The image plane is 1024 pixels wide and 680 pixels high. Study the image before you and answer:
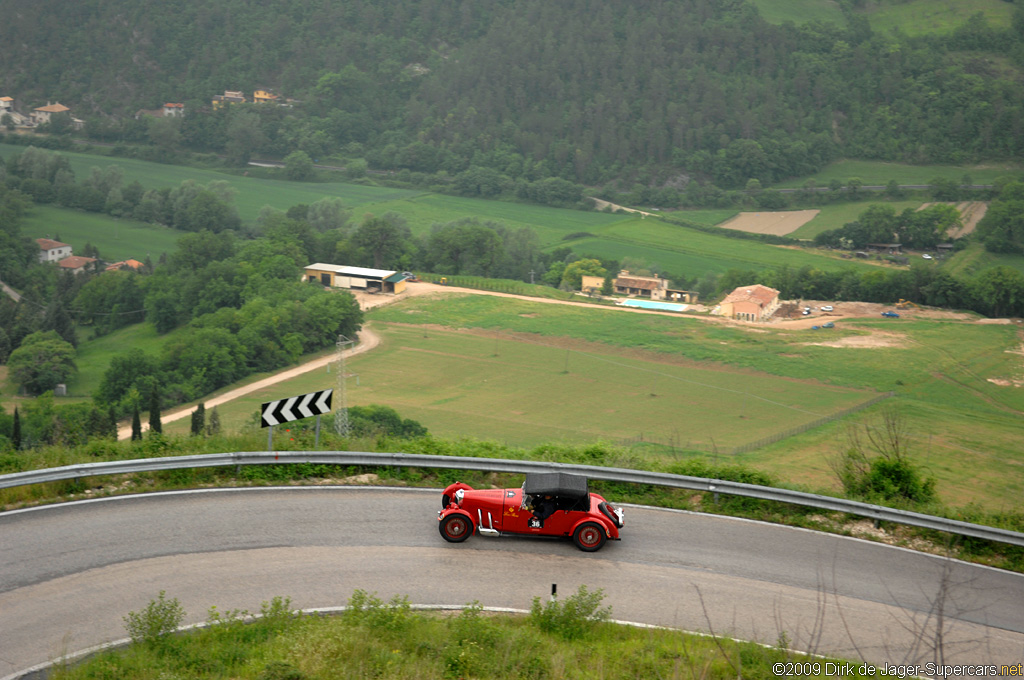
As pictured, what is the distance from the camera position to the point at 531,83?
17262 centimetres

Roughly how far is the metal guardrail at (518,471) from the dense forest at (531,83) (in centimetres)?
12558

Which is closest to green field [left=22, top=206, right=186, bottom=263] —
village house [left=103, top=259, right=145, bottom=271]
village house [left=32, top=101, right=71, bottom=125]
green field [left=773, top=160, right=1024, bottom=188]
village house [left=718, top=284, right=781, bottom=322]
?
village house [left=103, top=259, right=145, bottom=271]

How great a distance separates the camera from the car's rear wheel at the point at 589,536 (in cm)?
1416

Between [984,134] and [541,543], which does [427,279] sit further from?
[984,134]

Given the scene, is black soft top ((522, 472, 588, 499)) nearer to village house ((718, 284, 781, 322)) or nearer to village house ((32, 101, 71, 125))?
village house ((718, 284, 781, 322))

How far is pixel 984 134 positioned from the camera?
145 metres

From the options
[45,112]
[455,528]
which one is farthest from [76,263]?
[455,528]

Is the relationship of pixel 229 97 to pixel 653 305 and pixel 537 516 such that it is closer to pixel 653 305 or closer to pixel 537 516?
pixel 653 305

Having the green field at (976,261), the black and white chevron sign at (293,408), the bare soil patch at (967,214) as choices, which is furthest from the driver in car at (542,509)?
the bare soil patch at (967,214)

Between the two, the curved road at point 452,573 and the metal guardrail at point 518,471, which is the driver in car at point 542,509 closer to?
the curved road at point 452,573

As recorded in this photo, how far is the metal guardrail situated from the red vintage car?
1754 mm

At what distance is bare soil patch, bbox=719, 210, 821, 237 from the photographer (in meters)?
118

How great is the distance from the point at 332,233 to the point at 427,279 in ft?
48.7

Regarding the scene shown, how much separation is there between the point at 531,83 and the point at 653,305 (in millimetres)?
101862
